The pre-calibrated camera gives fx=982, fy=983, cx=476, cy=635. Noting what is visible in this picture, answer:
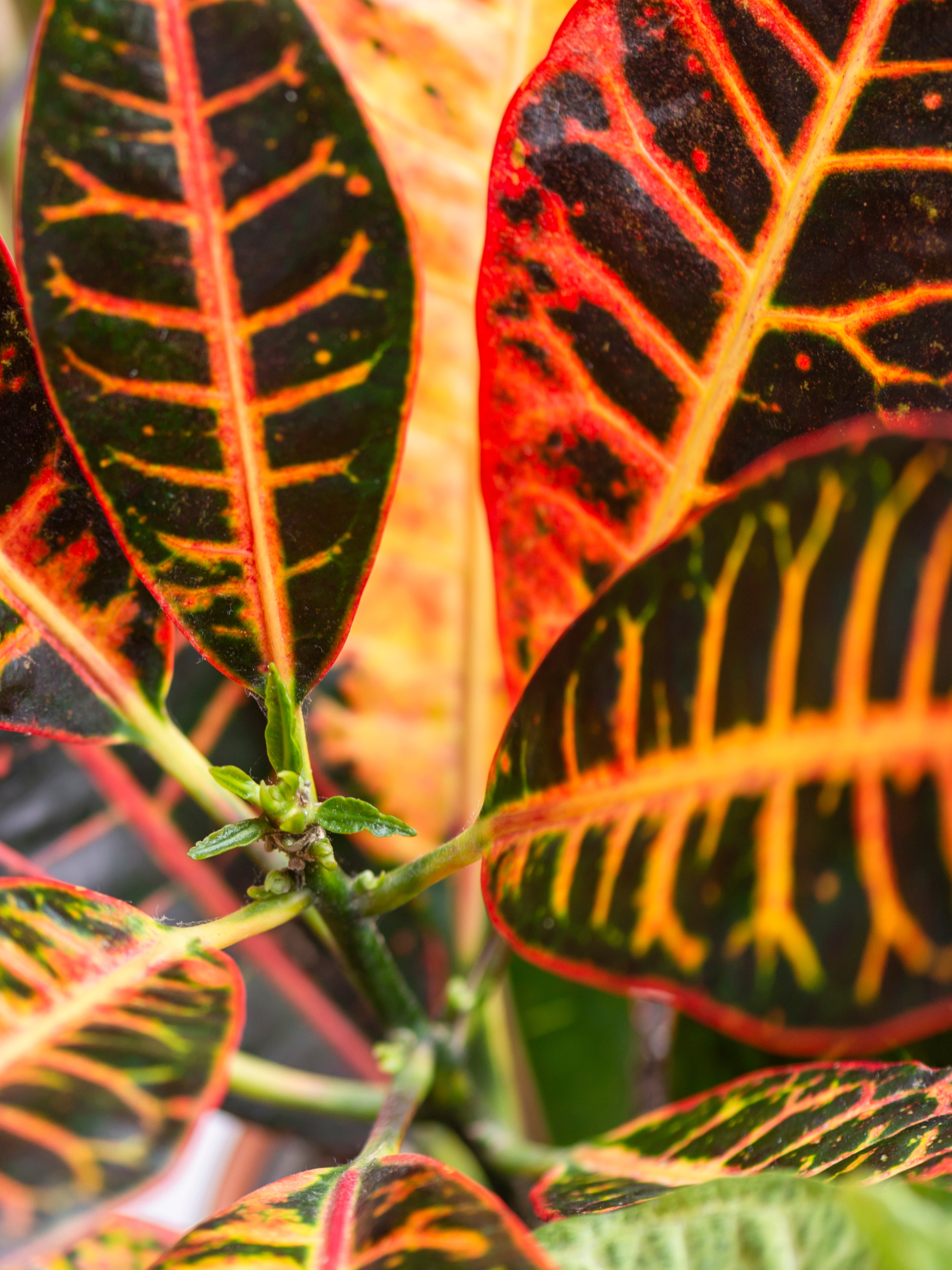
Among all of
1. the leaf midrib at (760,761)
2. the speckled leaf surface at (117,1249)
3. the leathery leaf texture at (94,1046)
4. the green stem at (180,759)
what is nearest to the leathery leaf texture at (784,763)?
the leaf midrib at (760,761)

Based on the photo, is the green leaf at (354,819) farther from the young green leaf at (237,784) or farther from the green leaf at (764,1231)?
the green leaf at (764,1231)

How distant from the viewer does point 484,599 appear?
79cm

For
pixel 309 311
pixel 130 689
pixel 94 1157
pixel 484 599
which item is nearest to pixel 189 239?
pixel 309 311

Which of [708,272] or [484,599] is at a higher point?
[484,599]

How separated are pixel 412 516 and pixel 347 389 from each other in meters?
0.35

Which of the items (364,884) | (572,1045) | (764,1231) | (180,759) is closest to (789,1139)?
(764,1231)

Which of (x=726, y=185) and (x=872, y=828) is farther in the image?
(x=726, y=185)

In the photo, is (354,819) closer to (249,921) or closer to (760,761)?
(249,921)

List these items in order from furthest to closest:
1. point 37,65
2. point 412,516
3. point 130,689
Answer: point 412,516, point 130,689, point 37,65

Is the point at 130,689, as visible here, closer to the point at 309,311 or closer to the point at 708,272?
the point at 309,311

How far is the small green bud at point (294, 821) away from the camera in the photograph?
1.32ft

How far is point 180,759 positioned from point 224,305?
0.22m

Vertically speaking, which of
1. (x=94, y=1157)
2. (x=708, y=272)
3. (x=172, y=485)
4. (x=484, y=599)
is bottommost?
(x=94, y=1157)

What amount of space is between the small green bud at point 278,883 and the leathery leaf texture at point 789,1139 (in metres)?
0.18
